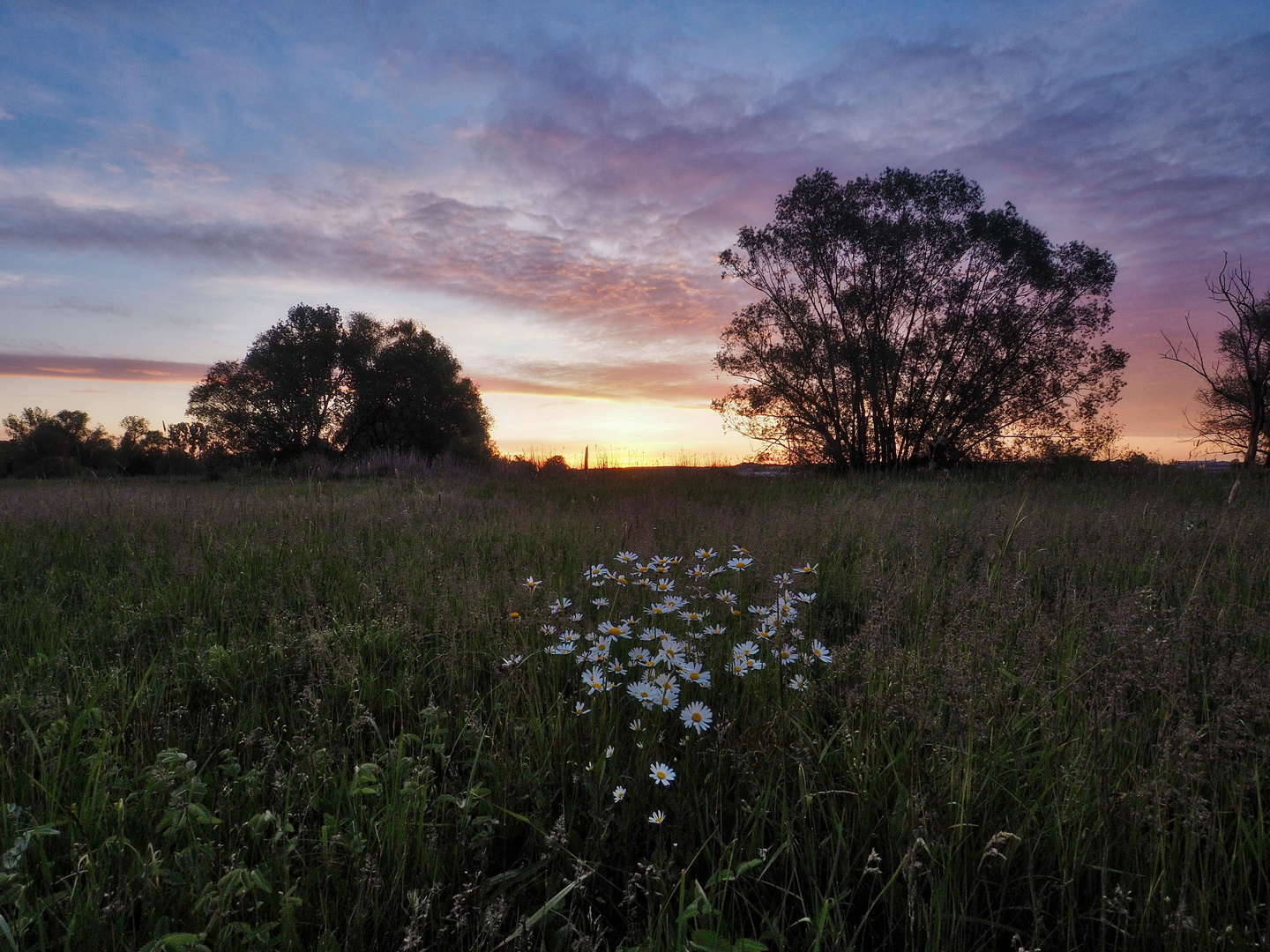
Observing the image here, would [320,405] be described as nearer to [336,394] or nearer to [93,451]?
[336,394]

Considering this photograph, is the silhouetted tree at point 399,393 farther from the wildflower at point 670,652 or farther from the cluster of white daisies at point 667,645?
the wildflower at point 670,652

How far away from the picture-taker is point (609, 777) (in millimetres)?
1861

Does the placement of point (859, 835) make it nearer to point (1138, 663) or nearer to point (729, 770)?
point (729, 770)

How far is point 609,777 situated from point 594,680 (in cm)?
36

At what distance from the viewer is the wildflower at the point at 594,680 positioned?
6.94ft

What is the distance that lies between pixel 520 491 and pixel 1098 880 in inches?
363

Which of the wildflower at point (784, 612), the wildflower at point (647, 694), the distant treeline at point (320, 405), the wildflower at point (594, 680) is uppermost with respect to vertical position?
the distant treeline at point (320, 405)

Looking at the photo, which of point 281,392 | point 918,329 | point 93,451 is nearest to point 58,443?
point 93,451

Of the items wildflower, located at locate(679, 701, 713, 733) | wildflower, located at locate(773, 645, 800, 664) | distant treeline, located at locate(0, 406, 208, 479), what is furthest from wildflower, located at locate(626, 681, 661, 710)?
distant treeline, located at locate(0, 406, 208, 479)

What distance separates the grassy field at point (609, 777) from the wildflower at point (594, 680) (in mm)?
76

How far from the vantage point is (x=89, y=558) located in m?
4.68

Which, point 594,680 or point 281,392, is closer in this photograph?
point 594,680

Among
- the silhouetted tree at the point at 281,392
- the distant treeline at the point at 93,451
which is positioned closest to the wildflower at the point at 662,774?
the distant treeline at the point at 93,451

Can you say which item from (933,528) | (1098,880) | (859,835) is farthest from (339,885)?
(933,528)
